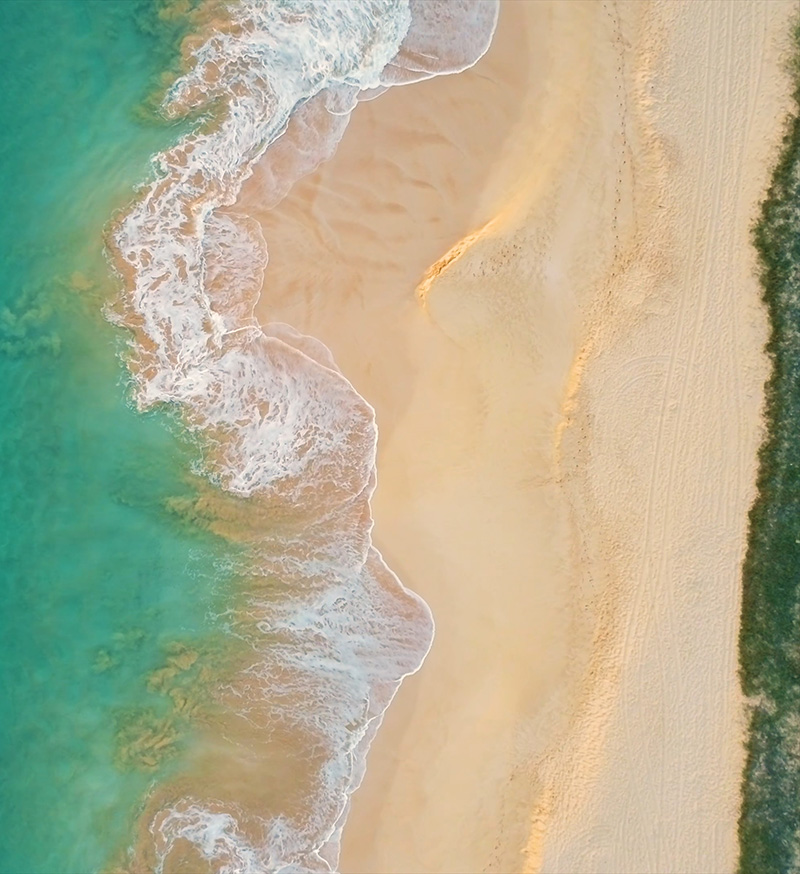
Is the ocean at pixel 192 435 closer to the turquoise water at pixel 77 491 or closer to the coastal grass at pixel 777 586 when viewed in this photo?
the turquoise water at pixel 77 491

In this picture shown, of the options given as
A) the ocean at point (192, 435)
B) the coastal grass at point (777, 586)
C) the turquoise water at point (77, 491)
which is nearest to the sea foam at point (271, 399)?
the ocean at point (192, 435)

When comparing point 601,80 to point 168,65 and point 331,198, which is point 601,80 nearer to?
point 331,198

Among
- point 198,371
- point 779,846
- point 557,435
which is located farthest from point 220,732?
point 779,846

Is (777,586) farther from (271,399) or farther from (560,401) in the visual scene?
(271,399)

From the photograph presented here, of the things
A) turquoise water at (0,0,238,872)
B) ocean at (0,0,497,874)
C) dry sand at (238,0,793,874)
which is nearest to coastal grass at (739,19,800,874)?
dry sand at (238,0,793,874)

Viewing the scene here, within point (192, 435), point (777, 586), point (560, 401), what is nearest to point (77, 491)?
point (192, 435)
